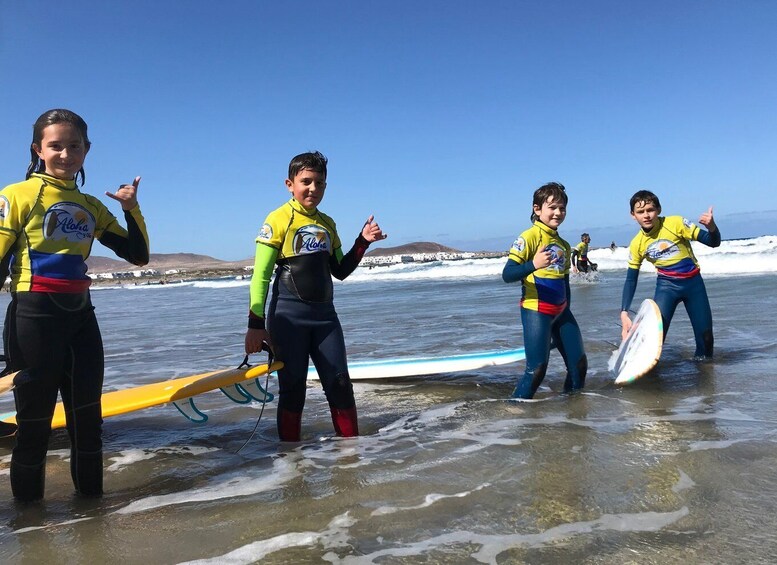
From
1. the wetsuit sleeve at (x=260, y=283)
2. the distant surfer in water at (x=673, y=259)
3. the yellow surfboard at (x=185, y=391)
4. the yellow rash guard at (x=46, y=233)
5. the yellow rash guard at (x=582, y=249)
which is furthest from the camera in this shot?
the yellow rash guard at (x=582, y=249)

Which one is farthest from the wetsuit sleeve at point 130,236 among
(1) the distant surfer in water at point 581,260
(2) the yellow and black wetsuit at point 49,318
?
(1) the distant surfer in water at point 581,260

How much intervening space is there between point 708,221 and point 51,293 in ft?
18.1

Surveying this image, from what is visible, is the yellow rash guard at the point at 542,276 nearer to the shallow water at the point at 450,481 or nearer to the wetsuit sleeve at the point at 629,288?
the shallow water at the point at 450,481

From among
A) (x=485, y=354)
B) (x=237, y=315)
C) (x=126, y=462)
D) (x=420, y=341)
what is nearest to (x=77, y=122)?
(x=126, y=462)

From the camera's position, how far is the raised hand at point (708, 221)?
5477 millimetres

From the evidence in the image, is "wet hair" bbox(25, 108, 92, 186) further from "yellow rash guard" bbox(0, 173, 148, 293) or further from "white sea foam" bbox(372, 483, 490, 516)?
"white sea foam" bbox(372, 483, 490, 516)

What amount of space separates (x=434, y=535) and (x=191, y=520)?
3.67ft

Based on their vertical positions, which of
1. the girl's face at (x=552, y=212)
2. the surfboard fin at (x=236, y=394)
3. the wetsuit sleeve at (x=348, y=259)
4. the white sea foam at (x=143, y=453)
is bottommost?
the white sea foam at (x=143, y=453)

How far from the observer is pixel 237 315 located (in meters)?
14.7

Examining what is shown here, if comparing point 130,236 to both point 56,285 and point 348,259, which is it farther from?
point 348,259

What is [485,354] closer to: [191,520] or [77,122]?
[191,520]

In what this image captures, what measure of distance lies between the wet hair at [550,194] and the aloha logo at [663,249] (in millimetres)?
1944

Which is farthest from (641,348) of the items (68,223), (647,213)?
(68,223)

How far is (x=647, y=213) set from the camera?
5.68 meters
